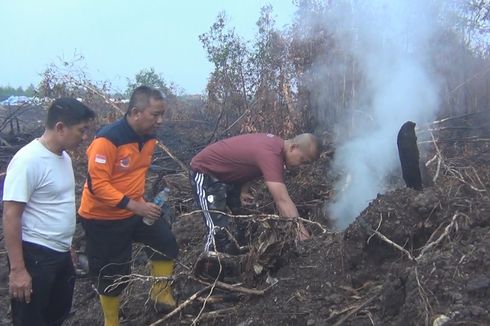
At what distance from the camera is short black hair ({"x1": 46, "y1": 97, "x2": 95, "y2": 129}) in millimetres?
3457

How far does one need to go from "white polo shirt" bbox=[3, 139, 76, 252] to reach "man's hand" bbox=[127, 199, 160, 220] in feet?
1.82

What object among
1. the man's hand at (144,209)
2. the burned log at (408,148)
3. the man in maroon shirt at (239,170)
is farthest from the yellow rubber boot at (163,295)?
the burned log at (408,148)

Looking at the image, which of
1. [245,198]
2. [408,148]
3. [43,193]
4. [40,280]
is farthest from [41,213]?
[408,148]

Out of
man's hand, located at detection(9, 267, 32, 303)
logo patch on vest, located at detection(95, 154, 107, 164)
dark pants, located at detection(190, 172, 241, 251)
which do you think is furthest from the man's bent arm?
man's hand, located at detection(9, 267, 32, 303)

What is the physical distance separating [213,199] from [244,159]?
0.45 m

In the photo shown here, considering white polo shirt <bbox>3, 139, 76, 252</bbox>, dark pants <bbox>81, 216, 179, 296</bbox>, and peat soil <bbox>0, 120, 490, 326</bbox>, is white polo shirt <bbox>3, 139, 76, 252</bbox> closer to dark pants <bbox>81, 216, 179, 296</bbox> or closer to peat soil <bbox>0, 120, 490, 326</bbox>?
dark pants <bbox>81, 216, 179, 296</bbox>

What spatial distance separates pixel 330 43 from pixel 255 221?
4.87 m

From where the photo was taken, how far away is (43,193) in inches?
132

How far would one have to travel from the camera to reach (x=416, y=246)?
3.92 metres

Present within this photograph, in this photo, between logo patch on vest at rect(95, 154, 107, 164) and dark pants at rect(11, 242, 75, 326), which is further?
logo patch on vest at rect(95, 154, 107, 164)

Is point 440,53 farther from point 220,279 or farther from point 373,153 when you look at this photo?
point 220,279

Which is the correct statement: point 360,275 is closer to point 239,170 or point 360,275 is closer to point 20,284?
point 239,170

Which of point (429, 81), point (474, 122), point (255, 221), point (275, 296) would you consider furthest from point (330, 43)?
point (275, 296)

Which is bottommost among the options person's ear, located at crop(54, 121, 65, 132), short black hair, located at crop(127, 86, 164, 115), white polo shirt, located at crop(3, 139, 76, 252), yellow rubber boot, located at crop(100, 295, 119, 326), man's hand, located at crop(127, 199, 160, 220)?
yellow rubber boot, located at crop(100, 295, 119, 326)
